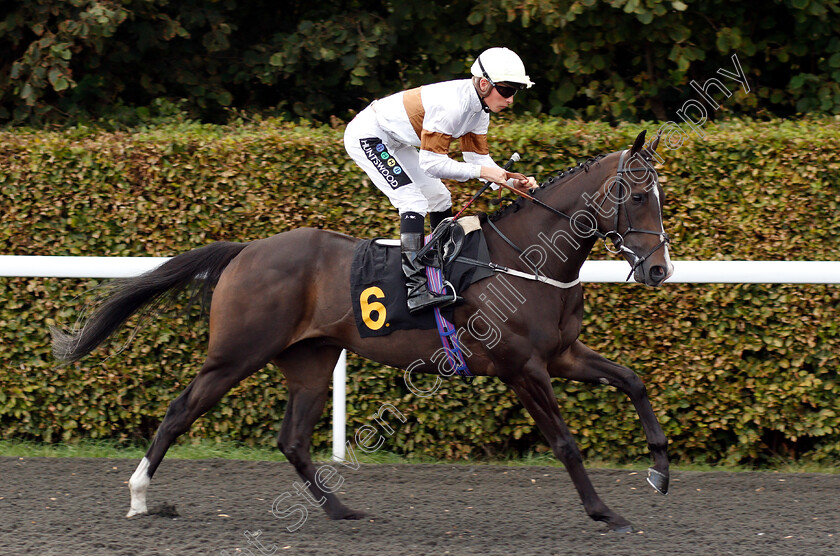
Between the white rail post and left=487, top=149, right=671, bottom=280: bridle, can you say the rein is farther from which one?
the white rail post

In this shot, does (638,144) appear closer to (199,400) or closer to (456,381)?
(456,381)

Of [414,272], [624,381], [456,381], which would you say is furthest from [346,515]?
[624,381]

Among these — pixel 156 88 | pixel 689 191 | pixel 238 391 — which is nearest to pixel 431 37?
pixel 156 88

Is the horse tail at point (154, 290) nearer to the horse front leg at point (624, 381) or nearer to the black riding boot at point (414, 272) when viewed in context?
the black riding boot at point (414, 272)

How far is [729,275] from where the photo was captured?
192 inches

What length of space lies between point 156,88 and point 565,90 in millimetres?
3502

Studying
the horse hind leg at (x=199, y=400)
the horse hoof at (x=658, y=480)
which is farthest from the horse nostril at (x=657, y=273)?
the horse hind leg at (x=199, y=400)

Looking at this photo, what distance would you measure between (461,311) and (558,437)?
29.4 inches

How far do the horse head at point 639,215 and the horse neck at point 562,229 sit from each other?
0.38ft

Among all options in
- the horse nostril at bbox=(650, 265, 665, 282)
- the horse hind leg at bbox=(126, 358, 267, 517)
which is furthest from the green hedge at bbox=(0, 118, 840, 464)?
the horse nostril at bbox=(650, 265, 665, 282)

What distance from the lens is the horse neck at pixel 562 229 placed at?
412 cm

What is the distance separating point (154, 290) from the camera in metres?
4.66

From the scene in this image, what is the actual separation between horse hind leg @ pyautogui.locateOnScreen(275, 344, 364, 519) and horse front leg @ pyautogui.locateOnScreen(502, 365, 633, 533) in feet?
3.64

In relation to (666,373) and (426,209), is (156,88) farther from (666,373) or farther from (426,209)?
(666,373)
